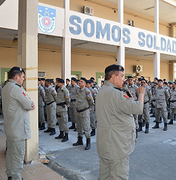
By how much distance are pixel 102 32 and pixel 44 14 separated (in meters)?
3.51

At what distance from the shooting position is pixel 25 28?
3.87 metres

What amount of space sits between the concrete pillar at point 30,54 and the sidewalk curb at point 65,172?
444 mm

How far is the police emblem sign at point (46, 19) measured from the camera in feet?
28.6

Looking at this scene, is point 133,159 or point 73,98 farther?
point 73,98

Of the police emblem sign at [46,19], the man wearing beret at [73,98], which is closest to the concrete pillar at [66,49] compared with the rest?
the police emblem sign at [46,19]

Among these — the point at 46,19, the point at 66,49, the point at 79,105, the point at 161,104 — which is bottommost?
the point at 161,104

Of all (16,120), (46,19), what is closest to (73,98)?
(46,19)

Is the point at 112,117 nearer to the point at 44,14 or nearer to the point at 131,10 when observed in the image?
the point at 44,14

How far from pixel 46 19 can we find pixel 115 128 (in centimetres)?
804

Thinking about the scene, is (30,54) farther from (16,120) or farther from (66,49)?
(66,49)

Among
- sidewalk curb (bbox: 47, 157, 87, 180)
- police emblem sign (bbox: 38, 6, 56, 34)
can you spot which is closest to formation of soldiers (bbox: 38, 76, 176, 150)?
sidewalk curb (bbox: 47, 157, 87, 180)

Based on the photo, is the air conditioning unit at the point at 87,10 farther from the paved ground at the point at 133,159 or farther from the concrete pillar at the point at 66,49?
the paved ground at the point at 133,159

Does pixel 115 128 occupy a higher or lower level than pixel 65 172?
higher

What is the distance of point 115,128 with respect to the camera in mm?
2139
